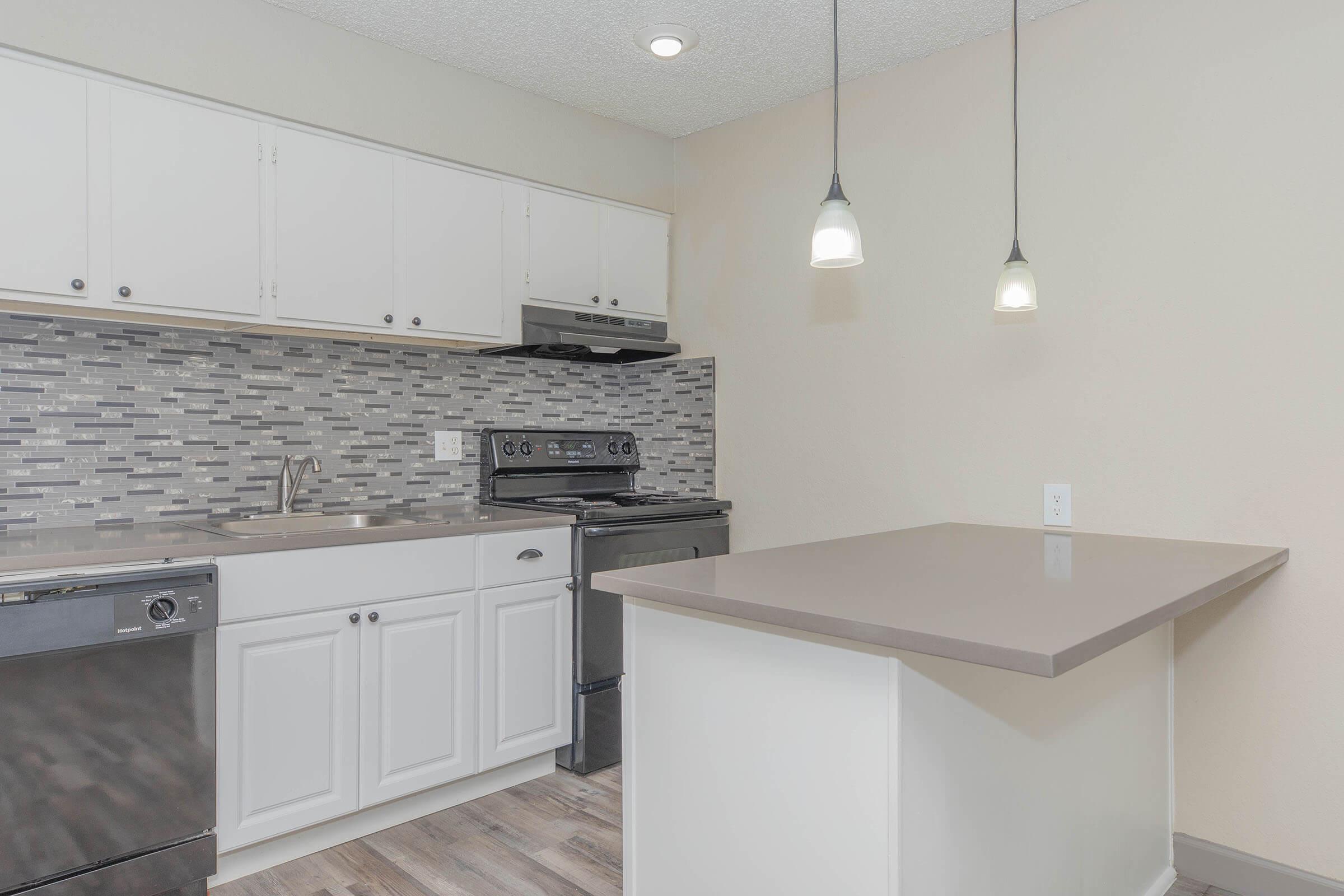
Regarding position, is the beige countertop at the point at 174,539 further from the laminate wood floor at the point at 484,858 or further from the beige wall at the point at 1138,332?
the beige wall at the point at 1138,332

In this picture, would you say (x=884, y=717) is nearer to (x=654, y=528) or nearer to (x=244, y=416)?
(x=654, y=528)

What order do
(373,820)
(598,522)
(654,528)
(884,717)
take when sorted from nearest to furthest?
(884,717)
(373,820)
(598,522)
(654,528)

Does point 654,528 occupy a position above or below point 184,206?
below

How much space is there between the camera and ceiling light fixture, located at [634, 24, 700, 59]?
254cm

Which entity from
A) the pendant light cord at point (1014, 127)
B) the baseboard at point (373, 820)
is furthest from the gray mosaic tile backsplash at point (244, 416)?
the pendant light cord at point (1014, 127)

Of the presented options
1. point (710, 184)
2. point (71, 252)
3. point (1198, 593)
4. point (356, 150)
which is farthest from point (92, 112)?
point (1198, 593)

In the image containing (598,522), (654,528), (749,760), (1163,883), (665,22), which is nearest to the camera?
(749,760)

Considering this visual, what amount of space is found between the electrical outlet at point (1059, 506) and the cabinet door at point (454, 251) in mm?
1905

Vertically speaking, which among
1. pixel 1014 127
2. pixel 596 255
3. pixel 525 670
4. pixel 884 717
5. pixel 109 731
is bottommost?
pixel 525 670

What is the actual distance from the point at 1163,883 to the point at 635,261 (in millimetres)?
2725

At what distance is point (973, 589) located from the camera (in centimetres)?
142

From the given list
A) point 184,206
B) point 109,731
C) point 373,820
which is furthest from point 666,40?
point 373,820

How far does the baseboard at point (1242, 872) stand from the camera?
203 cm

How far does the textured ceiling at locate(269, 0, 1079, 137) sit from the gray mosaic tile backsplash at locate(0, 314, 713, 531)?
40.4 inches
